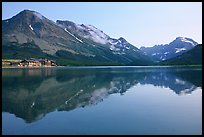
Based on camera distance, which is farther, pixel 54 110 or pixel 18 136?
pixel 54 110

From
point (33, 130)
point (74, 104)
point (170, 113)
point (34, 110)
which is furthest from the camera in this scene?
point (74, 104)

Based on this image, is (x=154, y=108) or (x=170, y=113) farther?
(x=154, y=108)

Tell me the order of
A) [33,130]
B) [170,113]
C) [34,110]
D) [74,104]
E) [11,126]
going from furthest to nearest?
[74,104]
[34,110]
[170,113]
[11,126]
[33,130]

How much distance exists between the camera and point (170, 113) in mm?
28016

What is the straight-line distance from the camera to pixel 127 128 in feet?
71.4

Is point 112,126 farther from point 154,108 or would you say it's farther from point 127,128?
point 154,108

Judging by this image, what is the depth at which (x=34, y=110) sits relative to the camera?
100.0 ft

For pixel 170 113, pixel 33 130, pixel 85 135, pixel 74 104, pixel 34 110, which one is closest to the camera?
pixel 85 135

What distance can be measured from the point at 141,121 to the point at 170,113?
16.8 ft

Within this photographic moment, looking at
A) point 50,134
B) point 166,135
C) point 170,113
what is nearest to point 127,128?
point 166,135

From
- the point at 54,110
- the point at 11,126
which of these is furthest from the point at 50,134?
the point at 54,110

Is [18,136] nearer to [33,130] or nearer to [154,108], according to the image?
[33,130]

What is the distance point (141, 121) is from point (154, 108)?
7.11 m

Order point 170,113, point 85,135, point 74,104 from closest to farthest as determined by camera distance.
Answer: point 85,135 → point 170,113 → point 74,104
